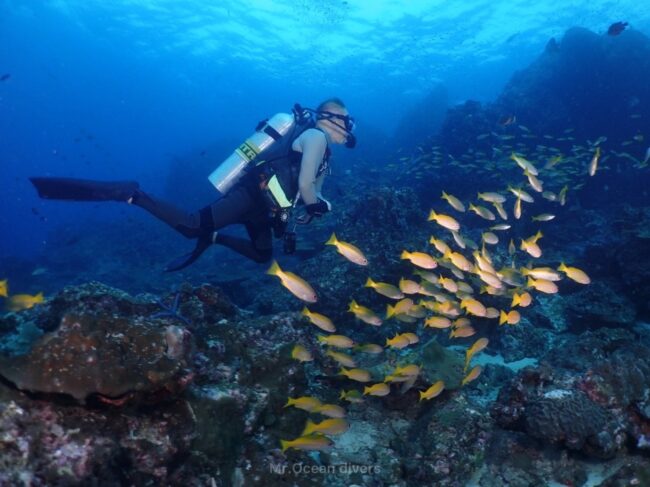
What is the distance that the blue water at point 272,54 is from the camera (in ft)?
104

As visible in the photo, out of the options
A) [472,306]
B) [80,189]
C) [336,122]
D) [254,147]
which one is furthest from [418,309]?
[80,189]

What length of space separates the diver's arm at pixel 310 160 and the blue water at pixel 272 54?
17.1m

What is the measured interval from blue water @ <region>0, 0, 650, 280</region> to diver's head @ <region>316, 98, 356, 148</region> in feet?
55.9

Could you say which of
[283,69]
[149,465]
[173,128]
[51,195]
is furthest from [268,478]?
[173,128]

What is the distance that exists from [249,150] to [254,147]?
10cm

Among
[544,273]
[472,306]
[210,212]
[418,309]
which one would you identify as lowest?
[418,309]

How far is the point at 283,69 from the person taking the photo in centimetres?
5119

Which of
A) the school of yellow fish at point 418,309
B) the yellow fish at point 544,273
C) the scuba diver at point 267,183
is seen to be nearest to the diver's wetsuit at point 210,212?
the scuba diver at point 267,183

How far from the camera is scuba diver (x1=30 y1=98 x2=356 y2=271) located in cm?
600

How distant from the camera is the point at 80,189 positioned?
20.0 feet

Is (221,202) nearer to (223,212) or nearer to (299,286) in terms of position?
(223,212)

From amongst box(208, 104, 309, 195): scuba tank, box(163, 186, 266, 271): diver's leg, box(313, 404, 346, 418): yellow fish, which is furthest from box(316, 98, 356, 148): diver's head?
box(313, 404, 346, 418): yellow fish

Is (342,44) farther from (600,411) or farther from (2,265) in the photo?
(600,411)

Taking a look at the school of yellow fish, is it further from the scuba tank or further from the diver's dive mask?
the scuba tank
